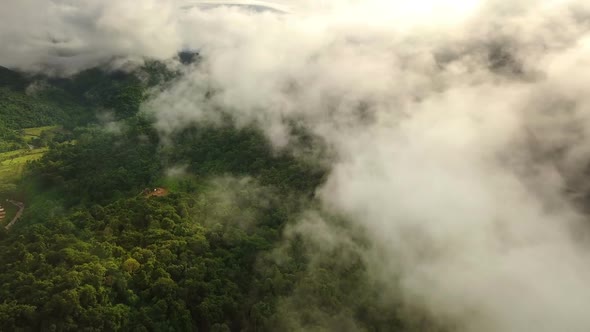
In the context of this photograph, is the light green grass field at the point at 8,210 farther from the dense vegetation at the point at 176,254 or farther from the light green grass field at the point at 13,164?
the dense vegetation at the point at 176,254

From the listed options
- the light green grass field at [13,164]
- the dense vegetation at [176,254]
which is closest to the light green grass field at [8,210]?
the light green grass field at [13,164]

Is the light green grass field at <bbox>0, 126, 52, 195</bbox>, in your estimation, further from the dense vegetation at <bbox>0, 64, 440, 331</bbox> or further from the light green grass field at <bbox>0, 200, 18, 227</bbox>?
the dense vegetation at <bbox>0, 64, 440, 331</bbox>

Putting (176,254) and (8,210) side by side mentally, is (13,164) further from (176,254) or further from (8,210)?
(176,254)

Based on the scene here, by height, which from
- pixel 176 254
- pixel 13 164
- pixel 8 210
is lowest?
pixel 176 254

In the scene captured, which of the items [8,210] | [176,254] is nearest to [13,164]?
[8,210]

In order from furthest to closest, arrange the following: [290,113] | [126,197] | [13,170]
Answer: [290,113], [13,170], [126,197]

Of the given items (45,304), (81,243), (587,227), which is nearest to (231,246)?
(81,243)

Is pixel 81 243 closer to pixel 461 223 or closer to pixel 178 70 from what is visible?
pixel 461 223

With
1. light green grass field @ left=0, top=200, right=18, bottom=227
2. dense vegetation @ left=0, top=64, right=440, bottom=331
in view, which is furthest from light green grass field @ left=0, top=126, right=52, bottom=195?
dense vegetation @ left=0, top=64, right=440, bottom=331
